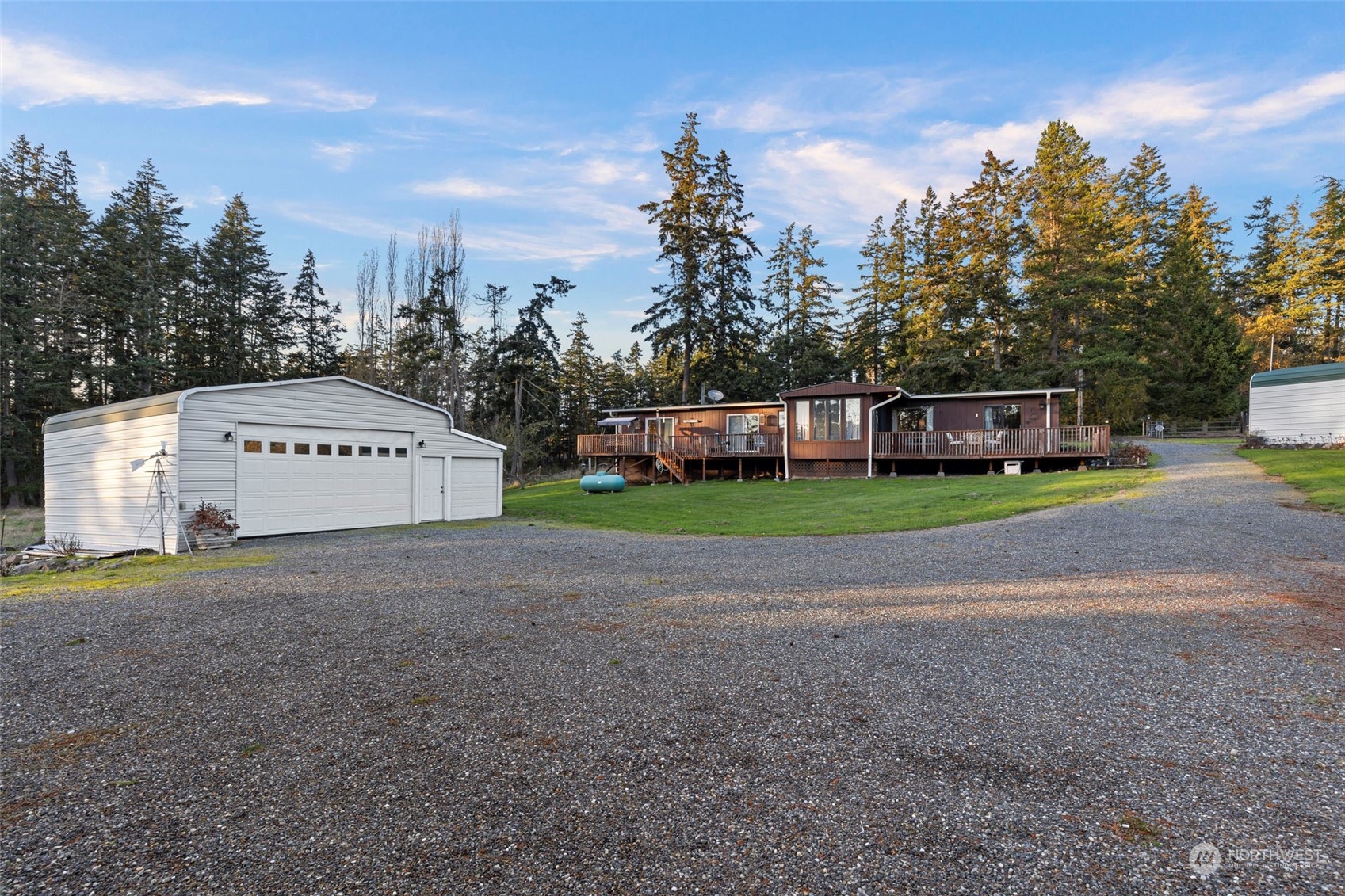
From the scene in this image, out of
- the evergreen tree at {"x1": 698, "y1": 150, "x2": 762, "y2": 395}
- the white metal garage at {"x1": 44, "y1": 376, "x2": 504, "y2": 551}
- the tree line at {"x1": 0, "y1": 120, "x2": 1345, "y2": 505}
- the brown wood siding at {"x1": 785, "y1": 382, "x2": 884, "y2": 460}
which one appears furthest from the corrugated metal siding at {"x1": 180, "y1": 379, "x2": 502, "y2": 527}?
the evergreen tree at {"x1": 698, "y1": 150, "x2": 762, "y2": 395}

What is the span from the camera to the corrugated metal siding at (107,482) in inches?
448

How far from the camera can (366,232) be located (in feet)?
99.0

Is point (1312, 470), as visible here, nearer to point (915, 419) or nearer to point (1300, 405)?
point (1300, 405)

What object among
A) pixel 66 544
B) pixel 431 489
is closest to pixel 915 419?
pixel 431 489

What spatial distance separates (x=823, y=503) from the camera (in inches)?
668

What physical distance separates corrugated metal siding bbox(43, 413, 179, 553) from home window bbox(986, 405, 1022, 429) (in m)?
25.0

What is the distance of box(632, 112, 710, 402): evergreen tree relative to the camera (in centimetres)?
3391

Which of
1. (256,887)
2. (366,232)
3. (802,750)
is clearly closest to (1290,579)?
(802,750)

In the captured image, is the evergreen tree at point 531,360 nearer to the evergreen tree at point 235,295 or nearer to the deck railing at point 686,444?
the deck railing at point 686,444

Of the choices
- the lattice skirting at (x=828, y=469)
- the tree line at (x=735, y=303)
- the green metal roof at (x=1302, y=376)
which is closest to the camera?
the green metal roof at (x=1302, y=376)

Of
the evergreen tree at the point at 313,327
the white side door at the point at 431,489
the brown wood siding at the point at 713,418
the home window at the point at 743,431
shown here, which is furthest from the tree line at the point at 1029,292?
the evergreen tree at the point at 313,327

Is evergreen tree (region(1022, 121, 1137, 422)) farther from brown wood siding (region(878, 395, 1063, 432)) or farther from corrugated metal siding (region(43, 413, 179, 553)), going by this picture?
corrugated metal siding (region(43, 413, 179, 553))

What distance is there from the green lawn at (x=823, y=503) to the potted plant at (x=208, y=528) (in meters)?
6.54

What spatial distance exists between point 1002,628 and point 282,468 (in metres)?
13.7
